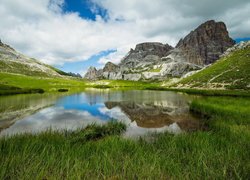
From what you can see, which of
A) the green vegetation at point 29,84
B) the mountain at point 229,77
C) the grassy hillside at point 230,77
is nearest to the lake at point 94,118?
the grassy hillside at point 230,77

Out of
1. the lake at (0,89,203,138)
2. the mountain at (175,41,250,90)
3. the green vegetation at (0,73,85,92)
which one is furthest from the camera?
the green vegetation at (0,73,85,92)

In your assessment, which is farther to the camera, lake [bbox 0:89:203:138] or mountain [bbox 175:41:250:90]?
mountain [bbox 175:41:250:90]

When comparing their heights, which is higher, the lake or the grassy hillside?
the grassy hillside

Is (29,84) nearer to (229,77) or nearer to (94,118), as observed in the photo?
(94,118)

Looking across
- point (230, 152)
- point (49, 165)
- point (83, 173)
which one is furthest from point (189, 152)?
point (49, 165)

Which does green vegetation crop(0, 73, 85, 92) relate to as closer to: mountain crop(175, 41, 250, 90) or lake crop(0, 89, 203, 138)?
lake crop(0, 89, 203, 138)

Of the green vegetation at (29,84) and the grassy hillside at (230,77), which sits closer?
the grassy hillside at (230,77)

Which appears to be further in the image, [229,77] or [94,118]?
[229,77]

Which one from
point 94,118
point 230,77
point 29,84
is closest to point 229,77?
point 230,77

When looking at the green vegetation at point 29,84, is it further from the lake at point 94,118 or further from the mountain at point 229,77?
the mountain at point 229,77

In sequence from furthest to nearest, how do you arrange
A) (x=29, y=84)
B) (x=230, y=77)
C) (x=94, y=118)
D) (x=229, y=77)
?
(x=29, y=84), (x=229, y=77), (x=230, y=77), (x=94, y=118)

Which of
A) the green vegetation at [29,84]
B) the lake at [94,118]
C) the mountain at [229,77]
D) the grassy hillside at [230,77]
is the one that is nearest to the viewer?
the lake at [94,118]

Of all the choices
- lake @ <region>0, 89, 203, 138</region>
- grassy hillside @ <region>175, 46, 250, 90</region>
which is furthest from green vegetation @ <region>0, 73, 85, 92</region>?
grassy hillside @ <region>175, 46, 250, 90</region>

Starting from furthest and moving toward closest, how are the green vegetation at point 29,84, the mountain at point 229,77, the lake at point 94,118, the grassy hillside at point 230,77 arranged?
the green vegetation at point 29,84 < the mountain at point 229,77 < the grassy hillside at point 230,77 < the lake at point 94,118
